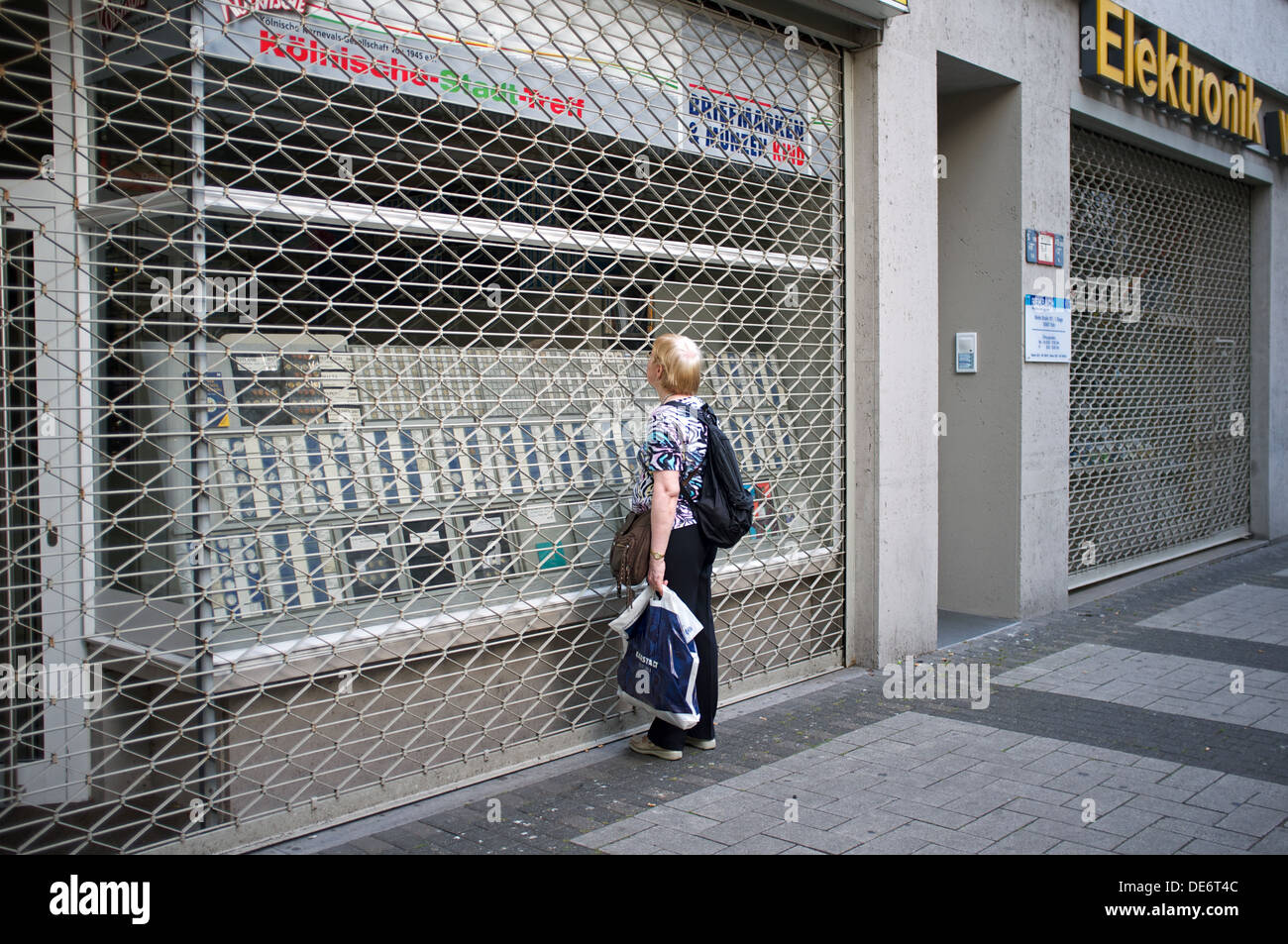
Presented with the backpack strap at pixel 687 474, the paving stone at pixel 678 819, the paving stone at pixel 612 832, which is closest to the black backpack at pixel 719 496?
the backpack strap at pixel 687 474

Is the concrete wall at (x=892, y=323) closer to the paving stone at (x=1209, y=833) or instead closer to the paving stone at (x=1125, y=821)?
the paving stone at (x=1125, y=821)

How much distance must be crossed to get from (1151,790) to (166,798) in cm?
382

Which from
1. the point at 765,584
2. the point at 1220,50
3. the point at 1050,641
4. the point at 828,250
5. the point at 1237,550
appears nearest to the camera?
the point at 765,584

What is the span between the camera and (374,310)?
13.8ft

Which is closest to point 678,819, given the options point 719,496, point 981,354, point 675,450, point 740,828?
point 740,828

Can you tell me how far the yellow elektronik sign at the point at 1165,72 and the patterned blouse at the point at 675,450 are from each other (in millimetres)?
5503

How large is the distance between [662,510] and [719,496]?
0.33m

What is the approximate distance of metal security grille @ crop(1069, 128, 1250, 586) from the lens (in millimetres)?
9016

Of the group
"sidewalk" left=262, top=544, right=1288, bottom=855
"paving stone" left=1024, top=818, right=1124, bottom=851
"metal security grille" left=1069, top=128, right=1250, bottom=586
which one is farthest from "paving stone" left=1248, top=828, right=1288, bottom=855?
"metal security grille" left=1069, top=128, right=1250, bottom=586

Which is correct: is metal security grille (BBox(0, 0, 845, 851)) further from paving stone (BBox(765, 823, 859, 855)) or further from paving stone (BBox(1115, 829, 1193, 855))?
paving stone (BBox(1115, 829, 1193, 855))

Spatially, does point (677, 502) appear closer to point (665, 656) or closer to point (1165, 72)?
point (665, 656)

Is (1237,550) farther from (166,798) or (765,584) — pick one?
(166,798)
